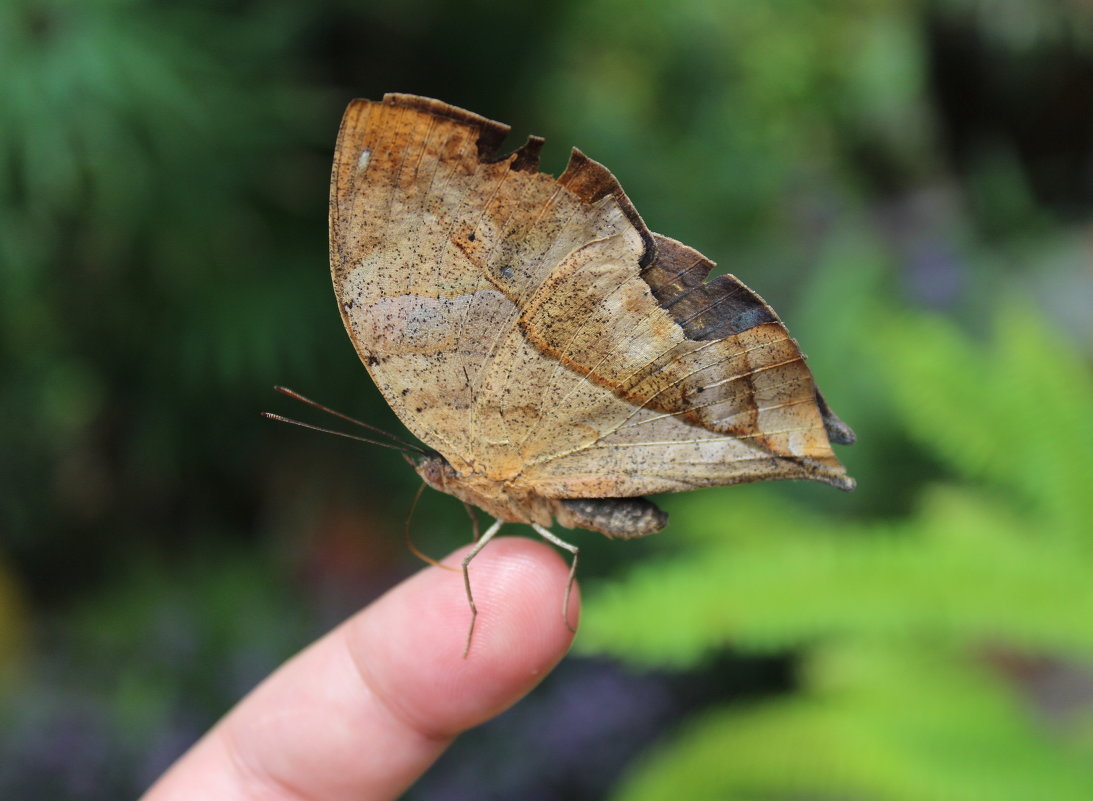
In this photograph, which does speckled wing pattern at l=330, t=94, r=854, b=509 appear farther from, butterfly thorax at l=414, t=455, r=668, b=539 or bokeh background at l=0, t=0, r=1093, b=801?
bokeh background at l=0, t=0, r=1093, b=801

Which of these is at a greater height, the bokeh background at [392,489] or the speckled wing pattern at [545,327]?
the speckled wing pattern at [545,327]

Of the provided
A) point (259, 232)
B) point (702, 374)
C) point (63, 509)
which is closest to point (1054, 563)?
point (702, 374)

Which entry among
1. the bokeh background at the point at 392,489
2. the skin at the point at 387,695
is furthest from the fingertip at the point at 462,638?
the bokeh background at the point at 392,489

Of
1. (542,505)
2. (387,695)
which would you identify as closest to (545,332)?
(542,505)

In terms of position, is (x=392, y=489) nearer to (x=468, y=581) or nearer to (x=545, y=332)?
(x=468, y=581)

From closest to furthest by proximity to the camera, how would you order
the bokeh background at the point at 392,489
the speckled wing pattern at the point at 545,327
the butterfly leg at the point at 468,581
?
the speckled wing pattern at the point at 545,327 → the butterfly leg at the point at 468,581 → the bokeh background at the point at 392,489

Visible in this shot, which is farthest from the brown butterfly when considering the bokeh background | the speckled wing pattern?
the bokeh background

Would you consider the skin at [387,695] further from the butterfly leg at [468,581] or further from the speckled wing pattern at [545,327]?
the speckled wing pattern at [545,327]
